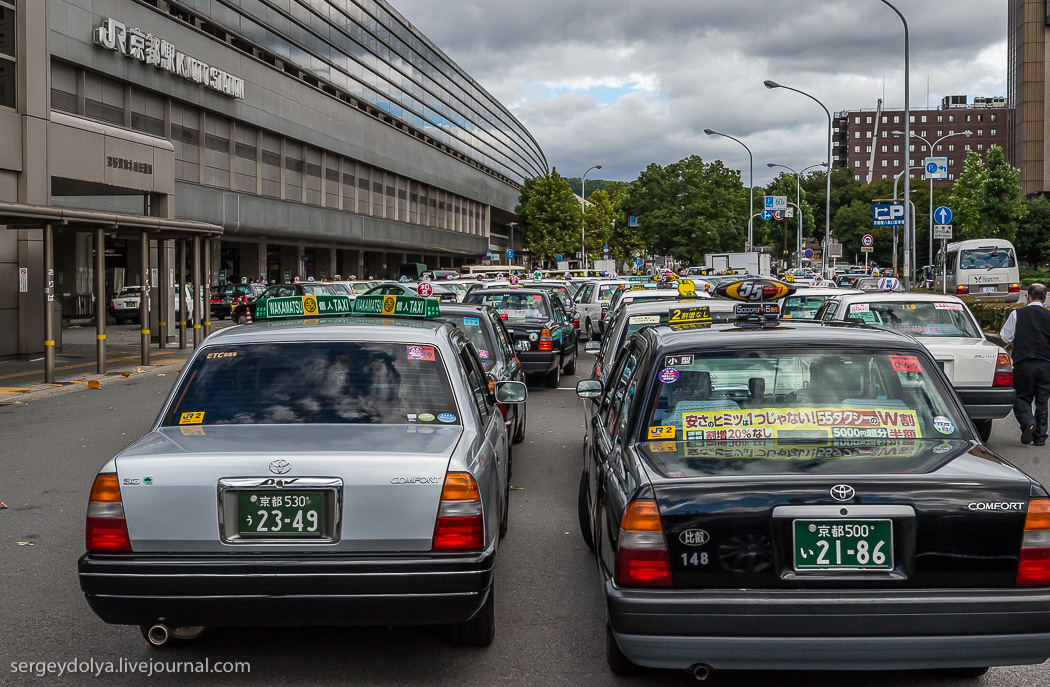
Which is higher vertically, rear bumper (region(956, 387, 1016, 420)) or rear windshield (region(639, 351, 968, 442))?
rear windshield (region(639, 351, 968, 442))

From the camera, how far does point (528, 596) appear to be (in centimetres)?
577

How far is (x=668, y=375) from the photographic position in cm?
482

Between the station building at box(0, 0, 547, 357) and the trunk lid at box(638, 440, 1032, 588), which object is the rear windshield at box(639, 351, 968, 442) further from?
the station building at box(0, 0, 547, 357)

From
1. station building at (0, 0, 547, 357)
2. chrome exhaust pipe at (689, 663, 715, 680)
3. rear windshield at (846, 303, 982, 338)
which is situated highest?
station building at (0, 0, 547, 357)

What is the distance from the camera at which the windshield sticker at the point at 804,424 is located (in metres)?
4.57

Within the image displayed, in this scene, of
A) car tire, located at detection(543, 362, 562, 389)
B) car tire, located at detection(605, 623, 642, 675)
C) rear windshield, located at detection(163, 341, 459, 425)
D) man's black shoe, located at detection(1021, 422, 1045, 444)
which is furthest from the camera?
car tire, located at detection(543, 362, 562, 389)

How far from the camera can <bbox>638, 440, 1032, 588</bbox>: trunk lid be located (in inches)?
150

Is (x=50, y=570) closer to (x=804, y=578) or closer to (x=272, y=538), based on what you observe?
(x=272, y=538)

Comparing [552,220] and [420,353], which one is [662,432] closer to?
[420,353]

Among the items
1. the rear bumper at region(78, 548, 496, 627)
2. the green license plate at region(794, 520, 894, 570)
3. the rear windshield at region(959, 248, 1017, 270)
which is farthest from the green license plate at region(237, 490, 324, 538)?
the rear windshield at region(959, 248, 1017, 270)

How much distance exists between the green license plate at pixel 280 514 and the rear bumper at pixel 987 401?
8.22 m

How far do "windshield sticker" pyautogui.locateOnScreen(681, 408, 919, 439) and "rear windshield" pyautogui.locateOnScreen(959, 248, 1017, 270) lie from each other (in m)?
46.5

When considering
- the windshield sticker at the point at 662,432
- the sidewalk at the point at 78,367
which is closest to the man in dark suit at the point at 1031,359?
the windshield sticker at the point at 662,432

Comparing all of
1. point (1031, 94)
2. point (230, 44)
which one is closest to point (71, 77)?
point (230, 44)
